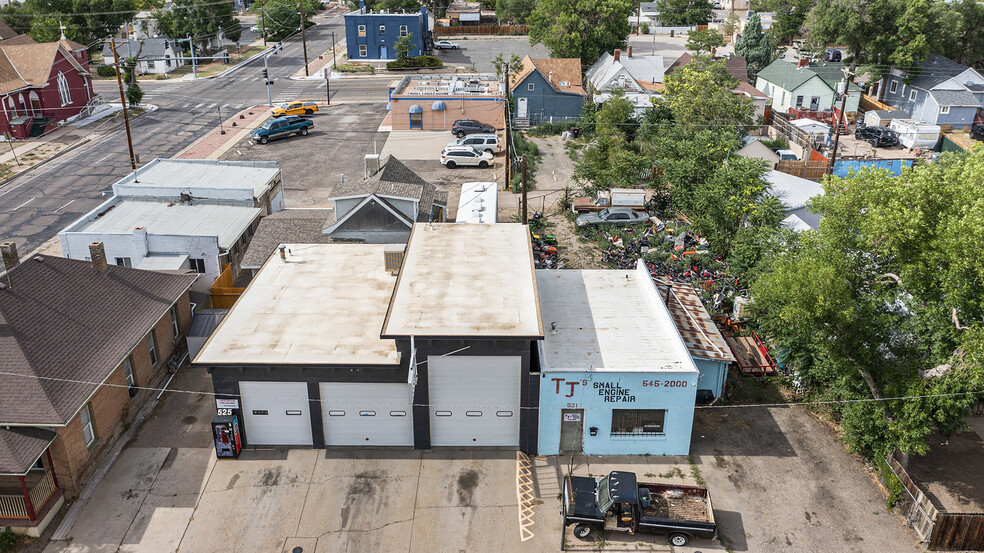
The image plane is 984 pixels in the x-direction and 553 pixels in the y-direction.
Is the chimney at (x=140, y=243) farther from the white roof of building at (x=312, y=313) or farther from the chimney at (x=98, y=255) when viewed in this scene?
the white roof of building at (x=312, y=313)

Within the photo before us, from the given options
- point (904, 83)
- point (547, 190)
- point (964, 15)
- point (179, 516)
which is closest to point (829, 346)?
point (179, 516)

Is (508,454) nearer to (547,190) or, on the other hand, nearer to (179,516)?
(179,516)

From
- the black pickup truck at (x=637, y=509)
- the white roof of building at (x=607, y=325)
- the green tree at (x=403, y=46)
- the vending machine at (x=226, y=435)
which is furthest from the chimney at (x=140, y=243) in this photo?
the green tree at (x=403, y=46)

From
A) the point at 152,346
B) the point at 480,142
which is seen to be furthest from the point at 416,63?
the point at 152,346

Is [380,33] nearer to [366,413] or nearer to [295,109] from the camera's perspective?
[295,109]

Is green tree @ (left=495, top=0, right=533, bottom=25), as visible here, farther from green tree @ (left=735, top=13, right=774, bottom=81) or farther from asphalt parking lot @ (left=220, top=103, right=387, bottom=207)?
asphalt parking lot @ (left=220, top=103, right=387, bottom=207)

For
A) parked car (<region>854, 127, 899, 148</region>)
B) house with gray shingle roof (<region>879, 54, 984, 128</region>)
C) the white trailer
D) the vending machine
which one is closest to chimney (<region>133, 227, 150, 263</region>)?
the vending machine

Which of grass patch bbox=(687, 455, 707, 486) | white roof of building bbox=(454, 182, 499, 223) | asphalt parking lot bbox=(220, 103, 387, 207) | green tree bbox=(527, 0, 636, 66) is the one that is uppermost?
green tree bbox=(527, 0, 636, 66)
